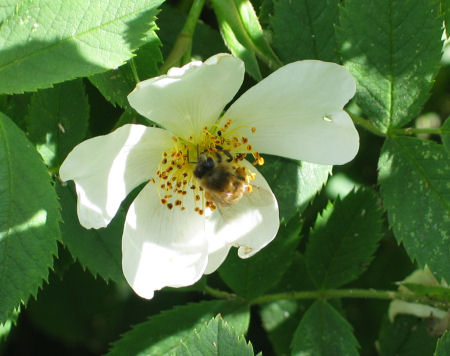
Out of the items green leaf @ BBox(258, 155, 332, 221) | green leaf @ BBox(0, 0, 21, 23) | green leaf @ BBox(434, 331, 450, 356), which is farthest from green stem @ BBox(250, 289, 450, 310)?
green leaf @ BBox(0, 0, 21, 23)

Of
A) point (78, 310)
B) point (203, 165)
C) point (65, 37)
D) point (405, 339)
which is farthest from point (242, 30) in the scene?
point (78, 310)

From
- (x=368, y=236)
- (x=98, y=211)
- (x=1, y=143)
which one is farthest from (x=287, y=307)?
(x=1, y=143)

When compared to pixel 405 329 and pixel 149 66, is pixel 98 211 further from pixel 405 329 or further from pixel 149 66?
pixel 405 329

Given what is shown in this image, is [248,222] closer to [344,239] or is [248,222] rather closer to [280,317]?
[344,239]

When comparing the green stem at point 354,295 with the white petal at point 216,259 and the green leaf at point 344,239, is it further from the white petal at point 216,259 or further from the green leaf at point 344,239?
the white petal at point 216,259

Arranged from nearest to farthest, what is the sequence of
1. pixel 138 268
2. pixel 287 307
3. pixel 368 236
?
pixel 138 268
pixel 368 236
pixel 287 307
